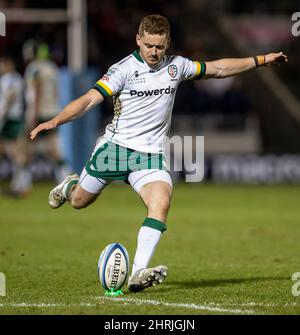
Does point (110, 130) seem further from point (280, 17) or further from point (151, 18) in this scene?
point (280, 17)

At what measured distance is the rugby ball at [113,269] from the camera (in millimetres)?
7797

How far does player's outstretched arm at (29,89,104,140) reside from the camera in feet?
25.1

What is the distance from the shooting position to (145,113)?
8.36m

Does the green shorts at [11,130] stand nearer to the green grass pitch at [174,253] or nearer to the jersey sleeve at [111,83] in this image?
the green grass pitch at [174,253]

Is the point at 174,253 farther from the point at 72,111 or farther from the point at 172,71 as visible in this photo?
the point at 72,111

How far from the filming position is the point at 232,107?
24531 millimetres

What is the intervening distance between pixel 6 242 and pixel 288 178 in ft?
38.3

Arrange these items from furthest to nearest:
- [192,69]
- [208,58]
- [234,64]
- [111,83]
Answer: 1. [208,58]
2. [234,64]
3. [192,69]
4. [111,83]

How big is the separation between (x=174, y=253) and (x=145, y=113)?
3.20m

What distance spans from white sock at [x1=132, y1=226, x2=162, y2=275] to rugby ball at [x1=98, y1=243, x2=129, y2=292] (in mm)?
93

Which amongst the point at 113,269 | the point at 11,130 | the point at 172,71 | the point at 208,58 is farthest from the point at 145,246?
the point at 208,58

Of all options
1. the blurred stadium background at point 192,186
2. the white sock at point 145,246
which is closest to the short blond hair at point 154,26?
the white sock at point 145,246

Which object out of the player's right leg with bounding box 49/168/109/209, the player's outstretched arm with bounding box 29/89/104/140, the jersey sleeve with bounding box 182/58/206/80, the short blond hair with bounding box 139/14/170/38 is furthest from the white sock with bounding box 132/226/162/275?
the short blond hair with bounding box 139/14/170/38

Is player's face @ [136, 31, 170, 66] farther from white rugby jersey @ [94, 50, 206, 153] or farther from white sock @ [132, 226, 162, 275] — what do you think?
white sock @ [132, 226, 162, 275]
